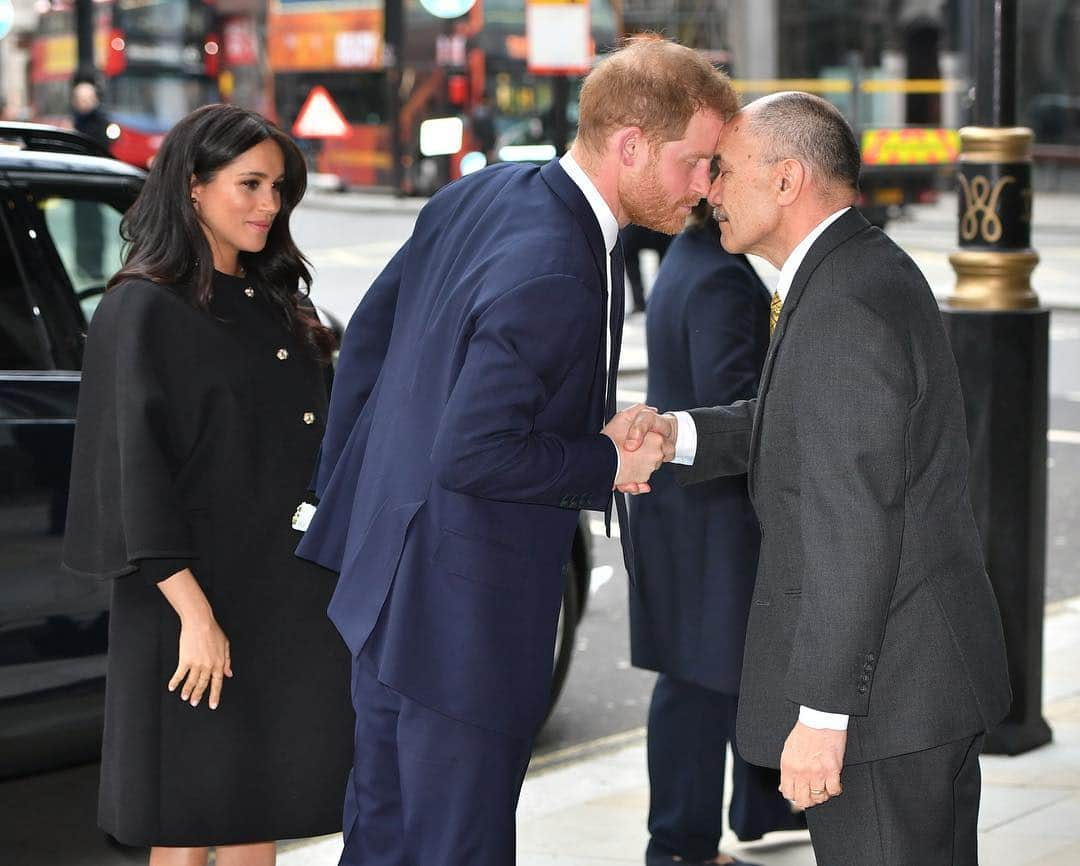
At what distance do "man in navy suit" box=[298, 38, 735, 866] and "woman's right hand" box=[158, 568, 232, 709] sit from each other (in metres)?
0.37

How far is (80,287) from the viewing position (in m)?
4.98

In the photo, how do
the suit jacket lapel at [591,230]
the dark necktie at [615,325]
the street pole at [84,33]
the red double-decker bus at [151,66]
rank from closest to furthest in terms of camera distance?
the suit jacket lapel at [591,230]
the dark necktie at [615,325]
the street pole at [84,33]
the red double-decker bus at [151,66]

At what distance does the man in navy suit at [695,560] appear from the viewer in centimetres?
421

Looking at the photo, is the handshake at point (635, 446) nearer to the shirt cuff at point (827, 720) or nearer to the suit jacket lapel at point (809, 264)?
the suit jacket lapel at point (809, 264)

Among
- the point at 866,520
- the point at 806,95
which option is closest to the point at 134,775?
the point at 866,520

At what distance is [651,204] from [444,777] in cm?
106

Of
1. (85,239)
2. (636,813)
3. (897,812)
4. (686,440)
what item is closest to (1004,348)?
(636,813)

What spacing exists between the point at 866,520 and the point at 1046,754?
2.90 meters

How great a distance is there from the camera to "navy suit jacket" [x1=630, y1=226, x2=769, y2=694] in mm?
4203

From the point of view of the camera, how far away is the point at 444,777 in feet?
10.0

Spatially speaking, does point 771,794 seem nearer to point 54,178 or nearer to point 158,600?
point 158,600

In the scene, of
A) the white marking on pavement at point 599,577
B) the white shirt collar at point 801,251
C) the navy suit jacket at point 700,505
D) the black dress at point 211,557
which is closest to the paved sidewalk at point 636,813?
the navy suit jacket at point 700,505

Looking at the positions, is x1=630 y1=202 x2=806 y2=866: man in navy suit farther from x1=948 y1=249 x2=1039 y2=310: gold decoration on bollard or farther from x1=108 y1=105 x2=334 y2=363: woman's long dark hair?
x1=948 y1=249 x2=1039 y2=310: gold decoration on bollard

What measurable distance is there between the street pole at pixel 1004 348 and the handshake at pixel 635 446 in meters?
2.12
